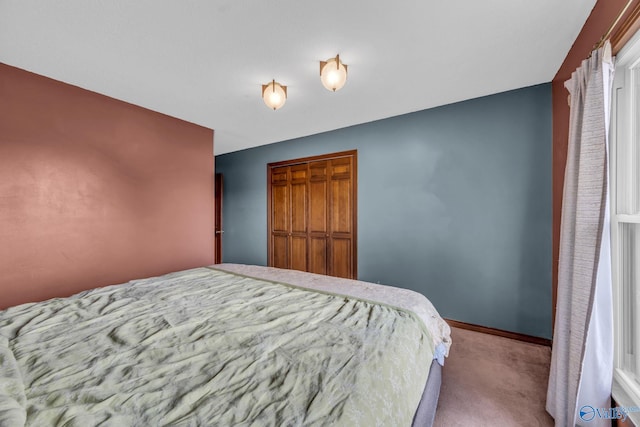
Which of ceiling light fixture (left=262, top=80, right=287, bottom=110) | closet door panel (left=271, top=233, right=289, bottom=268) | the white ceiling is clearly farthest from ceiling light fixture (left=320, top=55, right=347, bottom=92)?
closet door panel (left=271, top=233, right=289, bottom=268)

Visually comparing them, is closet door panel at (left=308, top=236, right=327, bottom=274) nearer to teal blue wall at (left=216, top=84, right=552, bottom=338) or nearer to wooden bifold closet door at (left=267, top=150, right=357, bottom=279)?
wooden bifold closet door at (left=267, top=150, right=357, bottom=279)

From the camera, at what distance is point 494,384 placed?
5.88 feet

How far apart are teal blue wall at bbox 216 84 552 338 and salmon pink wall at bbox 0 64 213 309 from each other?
2.28 metres

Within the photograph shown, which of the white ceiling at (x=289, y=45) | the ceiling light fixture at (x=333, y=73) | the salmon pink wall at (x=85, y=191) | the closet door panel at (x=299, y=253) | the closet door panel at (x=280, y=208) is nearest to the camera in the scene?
the white ceiling at (x=289, y=45)

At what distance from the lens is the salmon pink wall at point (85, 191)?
1931mm

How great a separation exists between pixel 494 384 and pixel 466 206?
1628mm

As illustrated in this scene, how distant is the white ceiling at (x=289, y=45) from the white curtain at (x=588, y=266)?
0.63 m

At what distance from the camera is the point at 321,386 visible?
0.81m

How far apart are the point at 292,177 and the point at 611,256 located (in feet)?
11.4

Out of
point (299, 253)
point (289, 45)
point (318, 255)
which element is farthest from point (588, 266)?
point (299, 253)

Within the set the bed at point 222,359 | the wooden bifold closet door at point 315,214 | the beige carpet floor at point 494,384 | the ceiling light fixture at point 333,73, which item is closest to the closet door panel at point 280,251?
the wooden bifold closet door at point 315,214

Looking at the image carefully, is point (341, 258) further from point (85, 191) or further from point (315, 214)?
point (85, 191)

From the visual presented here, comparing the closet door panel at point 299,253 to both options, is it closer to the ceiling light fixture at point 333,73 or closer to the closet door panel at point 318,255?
the closet door panel at point 318,255

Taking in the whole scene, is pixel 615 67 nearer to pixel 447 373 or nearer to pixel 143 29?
pixel 447 373
